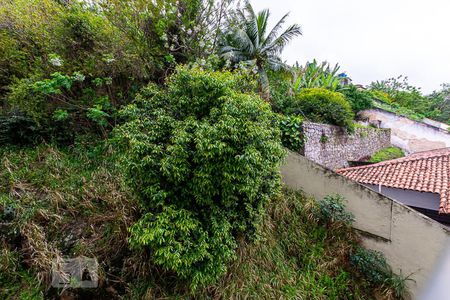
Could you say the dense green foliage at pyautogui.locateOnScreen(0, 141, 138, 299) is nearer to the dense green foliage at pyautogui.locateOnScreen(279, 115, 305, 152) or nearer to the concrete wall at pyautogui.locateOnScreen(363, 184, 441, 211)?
the dense green foliage at pyautogui.locateOnScreen(279, 115, 305, 152)

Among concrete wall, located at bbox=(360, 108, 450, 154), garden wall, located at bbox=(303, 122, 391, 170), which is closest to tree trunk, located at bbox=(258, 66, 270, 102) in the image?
garden wall, located at bbox=(303, 122, 391, 170)

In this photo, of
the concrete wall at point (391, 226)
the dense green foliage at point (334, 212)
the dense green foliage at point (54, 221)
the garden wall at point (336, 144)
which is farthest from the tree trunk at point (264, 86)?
the dense green foliage at point (54, 221)

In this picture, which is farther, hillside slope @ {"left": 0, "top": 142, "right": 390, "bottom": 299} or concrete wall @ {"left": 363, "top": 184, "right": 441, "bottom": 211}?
concrete wall @ {"left": 363, "top": 184, "right": 441, "bottom": 211}

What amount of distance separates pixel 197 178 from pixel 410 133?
18903mm

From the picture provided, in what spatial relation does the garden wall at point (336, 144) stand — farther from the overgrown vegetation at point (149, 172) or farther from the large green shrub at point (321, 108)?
the overgrown vegetation at point (149, 172)

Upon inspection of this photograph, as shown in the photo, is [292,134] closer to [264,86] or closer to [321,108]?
[321,108]

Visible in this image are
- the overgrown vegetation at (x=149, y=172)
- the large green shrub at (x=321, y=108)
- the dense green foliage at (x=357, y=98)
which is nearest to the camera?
the overgrown vegetation at (x=149, y=172)

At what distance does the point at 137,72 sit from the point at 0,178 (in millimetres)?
3988

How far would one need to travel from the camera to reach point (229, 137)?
319 centimetres

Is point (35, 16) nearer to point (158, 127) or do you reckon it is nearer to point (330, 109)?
point (158, 127)

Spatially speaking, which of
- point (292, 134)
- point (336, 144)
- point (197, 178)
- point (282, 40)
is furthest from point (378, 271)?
point (282, 40)

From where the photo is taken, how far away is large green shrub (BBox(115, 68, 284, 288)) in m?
3.04

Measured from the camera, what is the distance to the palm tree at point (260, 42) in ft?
34.7

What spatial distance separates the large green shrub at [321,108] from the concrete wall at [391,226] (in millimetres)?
3671
